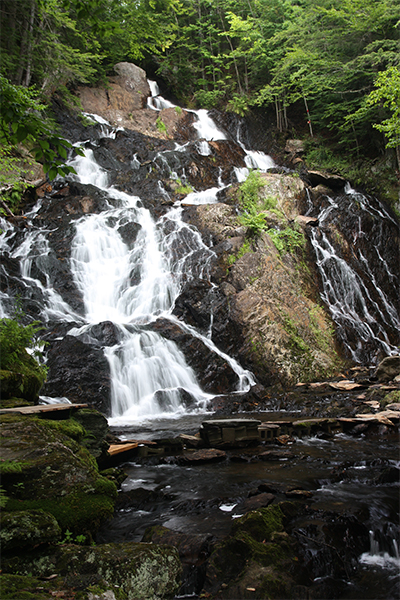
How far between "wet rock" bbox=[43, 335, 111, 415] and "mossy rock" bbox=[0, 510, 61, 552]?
7014 mm

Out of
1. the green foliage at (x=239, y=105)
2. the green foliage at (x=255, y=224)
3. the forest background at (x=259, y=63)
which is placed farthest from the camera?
the green foliage at (x=239, y=105)

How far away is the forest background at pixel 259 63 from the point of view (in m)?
17.7

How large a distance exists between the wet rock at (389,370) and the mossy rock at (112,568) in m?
9.73

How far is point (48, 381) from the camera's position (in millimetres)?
9719

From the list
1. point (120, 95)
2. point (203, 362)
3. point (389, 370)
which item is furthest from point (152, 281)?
point (120, 95)

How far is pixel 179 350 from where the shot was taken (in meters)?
11.7

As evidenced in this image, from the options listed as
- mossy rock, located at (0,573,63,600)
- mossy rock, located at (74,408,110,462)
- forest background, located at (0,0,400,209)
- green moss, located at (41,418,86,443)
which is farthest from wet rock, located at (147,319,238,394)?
mossy rock, located at (0,573,63,600)

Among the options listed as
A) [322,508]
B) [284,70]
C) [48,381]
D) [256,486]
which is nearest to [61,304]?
[48,381]

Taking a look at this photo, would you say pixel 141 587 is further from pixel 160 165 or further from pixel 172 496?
pixel 160 165

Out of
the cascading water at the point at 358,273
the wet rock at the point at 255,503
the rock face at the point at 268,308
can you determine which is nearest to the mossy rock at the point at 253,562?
the wet rock at the point at 255,503

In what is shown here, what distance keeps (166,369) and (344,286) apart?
9.29m

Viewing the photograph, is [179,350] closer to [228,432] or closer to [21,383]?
[228,432]

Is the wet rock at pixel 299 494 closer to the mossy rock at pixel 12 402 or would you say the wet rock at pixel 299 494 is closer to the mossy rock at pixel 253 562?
the mossy rock at pixel 253 562

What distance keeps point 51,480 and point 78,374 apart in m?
7.05
